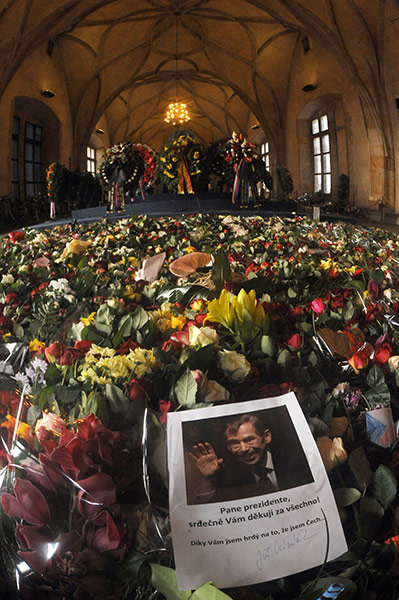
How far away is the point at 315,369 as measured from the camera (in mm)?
938

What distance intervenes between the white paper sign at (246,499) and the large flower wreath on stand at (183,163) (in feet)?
29.1

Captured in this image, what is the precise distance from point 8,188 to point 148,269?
1562cm

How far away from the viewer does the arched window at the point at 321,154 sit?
1808 centimetres

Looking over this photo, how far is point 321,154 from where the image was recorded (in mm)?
18578

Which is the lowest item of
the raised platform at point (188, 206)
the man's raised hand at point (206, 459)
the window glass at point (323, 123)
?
the man's raised hand at point (206, 459)

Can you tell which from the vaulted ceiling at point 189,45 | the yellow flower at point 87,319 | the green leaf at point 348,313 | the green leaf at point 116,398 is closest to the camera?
the green leaf at point 116,398

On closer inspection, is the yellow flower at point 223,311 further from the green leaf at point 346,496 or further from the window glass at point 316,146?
the window glass at point 316,146

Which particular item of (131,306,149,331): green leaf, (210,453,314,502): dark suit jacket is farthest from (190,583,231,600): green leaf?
(131,306,149,331): green leaf

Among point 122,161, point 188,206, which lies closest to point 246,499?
point 188,206

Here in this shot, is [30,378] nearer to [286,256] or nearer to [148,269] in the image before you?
[148,269]

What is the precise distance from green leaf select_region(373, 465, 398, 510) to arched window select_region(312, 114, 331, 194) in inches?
723
